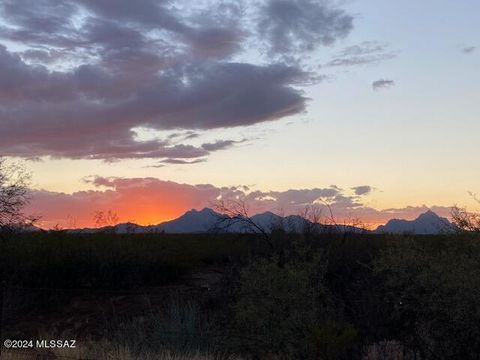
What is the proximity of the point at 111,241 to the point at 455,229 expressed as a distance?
708 inches

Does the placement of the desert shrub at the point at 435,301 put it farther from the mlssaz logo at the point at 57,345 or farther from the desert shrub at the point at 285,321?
the mlssaz logo at the point at 57,345

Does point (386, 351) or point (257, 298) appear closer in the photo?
point (386, 351)

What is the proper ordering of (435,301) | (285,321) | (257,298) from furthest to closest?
(257,298) → (285,321) → (435,301)

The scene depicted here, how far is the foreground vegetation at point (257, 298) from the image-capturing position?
13453 mm

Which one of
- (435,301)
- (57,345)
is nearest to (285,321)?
(435,301)

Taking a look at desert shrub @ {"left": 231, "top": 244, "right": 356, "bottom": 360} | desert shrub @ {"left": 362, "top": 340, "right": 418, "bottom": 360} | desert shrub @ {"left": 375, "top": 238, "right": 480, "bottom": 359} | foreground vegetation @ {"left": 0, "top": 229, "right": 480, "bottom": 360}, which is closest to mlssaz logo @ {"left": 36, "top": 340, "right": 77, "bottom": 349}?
foreground vegetation @ {"left": 0, "top": 229, "right": 480, "bottom": 360}

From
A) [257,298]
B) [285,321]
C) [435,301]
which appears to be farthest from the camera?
[257,298]

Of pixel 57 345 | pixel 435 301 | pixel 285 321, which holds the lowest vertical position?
pixel 57 345

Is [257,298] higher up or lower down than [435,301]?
lower down

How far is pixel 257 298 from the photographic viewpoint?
1603 centimetres

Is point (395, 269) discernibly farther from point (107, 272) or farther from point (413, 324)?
point (107, 272)

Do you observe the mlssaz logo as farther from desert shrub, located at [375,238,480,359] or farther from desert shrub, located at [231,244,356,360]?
desert shrub, located at [375,238,480,359]

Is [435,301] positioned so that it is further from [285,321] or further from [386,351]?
[285,321]

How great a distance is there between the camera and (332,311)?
17594 millimetres
